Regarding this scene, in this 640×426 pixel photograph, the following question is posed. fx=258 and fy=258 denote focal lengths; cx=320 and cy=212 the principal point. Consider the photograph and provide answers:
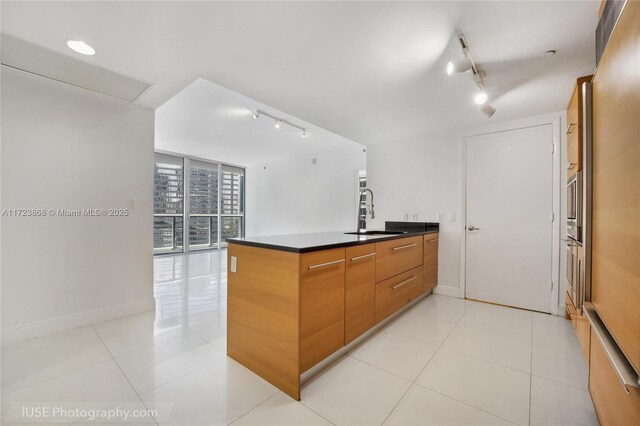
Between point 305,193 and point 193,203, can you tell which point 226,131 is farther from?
point 193,203

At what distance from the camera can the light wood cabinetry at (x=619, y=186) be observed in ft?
2.69

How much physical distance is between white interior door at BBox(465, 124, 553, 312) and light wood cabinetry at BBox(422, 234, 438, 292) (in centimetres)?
38

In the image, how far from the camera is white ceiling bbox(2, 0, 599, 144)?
148cm

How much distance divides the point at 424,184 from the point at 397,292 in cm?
183

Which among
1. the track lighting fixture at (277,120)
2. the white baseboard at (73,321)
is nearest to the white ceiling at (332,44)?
the track lighting fixture at (277,120)

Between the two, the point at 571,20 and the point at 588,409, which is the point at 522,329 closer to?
the point at 588,409

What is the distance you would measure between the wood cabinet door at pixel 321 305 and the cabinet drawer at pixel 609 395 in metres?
1.26

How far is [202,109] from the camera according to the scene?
11.4 ft

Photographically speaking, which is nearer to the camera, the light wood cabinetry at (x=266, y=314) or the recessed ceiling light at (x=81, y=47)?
the light wood cabinetry at (x=266, y=314)

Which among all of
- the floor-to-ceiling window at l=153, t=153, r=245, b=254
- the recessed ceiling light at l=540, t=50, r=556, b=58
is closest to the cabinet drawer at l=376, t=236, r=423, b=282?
the recessed ceiling light at l=540, t=50, r=556, b=58

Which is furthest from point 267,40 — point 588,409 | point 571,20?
point 588,409

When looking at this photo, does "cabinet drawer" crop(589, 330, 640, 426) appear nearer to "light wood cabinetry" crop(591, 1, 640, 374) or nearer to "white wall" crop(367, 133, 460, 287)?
"light wood cabinetry" crop(591, 1, 640, 374)

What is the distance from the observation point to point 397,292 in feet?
8.36

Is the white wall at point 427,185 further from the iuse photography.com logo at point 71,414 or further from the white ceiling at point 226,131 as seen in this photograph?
the iuse photography.com logo at point 71,414
